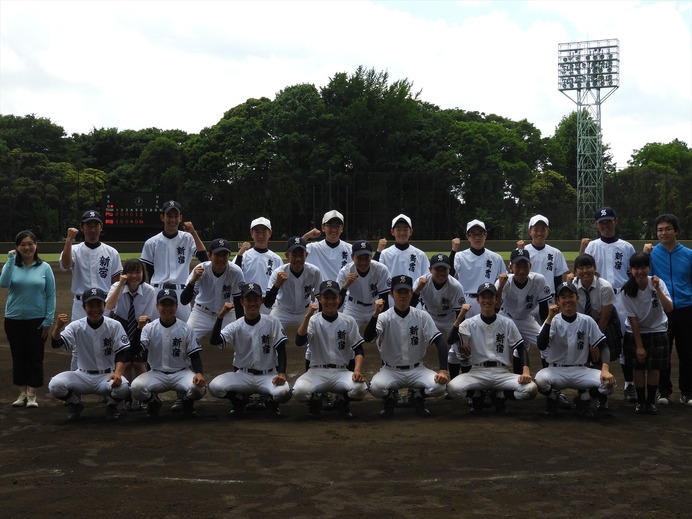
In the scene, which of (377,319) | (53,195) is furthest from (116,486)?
(53,195)

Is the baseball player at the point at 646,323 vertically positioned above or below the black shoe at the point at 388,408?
above

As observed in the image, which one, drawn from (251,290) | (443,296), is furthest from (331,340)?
(443,296)

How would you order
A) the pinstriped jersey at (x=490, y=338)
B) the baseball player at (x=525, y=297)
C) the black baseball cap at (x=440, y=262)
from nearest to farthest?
1. the pinstriped jersey at (x=490, y=338)
2. the black baseball cap at (x=440, y=262)
3. the baseball player at (x=525, y=297)

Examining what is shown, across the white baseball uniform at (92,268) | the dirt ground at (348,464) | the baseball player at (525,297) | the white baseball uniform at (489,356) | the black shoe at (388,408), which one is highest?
the white baseball uniform at (92,268)

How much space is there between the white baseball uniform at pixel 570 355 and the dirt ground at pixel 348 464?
35 cm

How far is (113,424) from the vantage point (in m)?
7.30

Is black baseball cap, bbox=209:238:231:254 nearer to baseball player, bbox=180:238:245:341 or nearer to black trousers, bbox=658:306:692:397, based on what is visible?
baseball player, bbox=180:238:245:341

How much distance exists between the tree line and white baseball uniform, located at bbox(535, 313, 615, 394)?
2949 centimetres

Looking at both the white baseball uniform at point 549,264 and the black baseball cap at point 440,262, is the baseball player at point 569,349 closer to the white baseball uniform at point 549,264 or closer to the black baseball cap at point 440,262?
the black baseball cap at point 440,262

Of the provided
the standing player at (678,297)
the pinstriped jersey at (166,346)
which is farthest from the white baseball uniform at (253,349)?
the standing player at (678,297)

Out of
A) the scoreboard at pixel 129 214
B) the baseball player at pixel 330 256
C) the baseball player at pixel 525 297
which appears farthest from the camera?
the scoreboard at pixel 129 214

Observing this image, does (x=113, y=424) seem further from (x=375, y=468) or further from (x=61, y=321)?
(x=375, y=468)

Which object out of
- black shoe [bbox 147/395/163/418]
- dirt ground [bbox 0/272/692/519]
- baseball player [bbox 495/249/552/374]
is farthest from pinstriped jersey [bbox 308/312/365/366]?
baseball player [bbox 495/249/552/374]

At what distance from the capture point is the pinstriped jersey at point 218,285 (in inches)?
341
